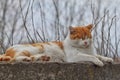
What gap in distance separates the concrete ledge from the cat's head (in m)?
0.25

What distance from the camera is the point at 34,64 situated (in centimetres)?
263

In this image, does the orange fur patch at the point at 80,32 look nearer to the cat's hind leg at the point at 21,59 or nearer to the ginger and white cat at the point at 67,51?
the ginger and white cat at the point at 67,51

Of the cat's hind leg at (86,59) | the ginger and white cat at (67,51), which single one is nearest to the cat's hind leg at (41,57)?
the ginger and white cat at (67,51)

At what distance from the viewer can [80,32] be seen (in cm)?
299

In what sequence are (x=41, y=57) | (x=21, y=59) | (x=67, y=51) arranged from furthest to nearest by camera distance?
(x=67, y=51) → (x=41, y=57) → (x=21, y=59)

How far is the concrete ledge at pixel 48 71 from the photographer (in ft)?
8.55

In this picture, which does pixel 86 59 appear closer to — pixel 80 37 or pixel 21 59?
pixel 80 37

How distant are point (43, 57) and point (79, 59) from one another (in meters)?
0.30

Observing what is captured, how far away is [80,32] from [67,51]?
0.72ft

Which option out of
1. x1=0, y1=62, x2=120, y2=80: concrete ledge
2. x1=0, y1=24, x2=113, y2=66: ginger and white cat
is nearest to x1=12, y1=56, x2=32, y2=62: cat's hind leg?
x1=0, y1=24, x2=113, y2=66: ginger and white cat

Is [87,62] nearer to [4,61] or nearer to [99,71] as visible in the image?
[99,71]

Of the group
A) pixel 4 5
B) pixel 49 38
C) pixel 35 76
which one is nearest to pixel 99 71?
pixel 35 76

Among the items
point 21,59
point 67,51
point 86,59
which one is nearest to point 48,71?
point 21,59

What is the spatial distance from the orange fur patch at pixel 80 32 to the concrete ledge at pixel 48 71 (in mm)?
294
